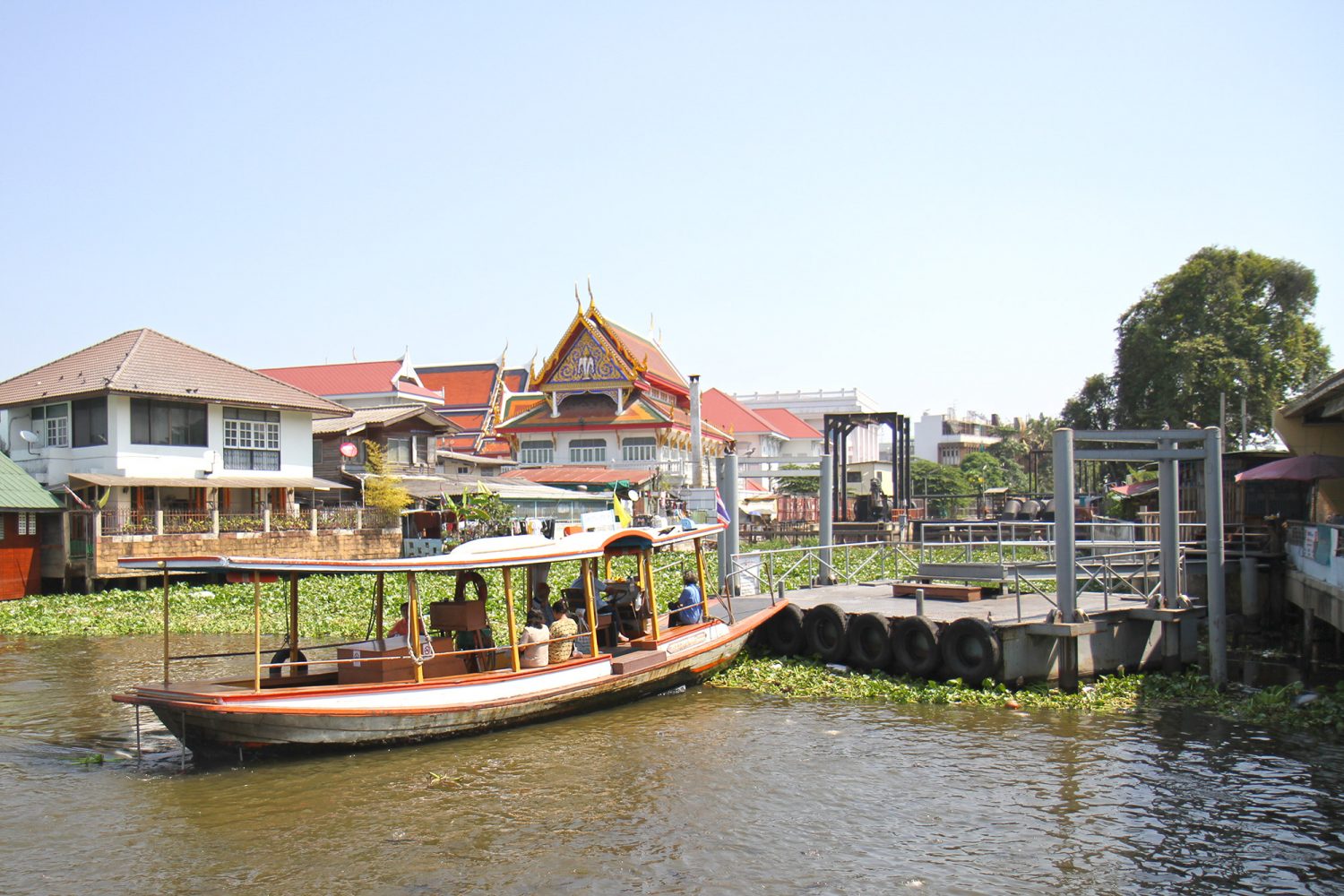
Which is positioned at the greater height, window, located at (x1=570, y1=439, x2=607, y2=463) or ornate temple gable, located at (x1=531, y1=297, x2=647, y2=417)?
ornate temple gable, located at (x1=531, y1=297, x2=647, y2=417)

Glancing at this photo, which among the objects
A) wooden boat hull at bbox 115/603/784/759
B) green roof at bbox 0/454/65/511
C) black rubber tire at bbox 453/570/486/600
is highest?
green roof at bbox 0/454/65/511

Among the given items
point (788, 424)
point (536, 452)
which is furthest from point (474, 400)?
point (788, 424)

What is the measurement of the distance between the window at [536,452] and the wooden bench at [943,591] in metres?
36.0

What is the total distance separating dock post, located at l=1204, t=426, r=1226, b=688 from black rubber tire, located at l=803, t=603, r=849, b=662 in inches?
200

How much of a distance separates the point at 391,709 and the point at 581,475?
123 ft

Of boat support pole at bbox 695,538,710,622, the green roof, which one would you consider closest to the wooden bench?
boat support pole at bbox 695,538,710,622

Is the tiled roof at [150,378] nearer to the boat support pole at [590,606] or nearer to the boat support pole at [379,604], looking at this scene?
the boat support pole at [379,604]

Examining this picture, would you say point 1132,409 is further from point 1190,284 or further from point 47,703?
point 47,703

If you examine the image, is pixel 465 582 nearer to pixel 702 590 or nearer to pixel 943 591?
pixel 702 590

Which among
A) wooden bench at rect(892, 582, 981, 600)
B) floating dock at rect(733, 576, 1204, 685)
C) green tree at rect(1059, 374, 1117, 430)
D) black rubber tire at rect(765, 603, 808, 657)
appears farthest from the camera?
green tree at rect(1059, 374, 1117, 430)

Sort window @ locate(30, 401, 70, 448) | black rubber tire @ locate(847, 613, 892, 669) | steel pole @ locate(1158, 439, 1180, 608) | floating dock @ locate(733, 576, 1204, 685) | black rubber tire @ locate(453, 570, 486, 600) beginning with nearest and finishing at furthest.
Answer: black rubber tire @ locate(453, 570, 486, 600)
floating dock @ locate(733, 576, 1204, 685)
black rubber tire @ locate(847, 613, 892, 669)
steel pole @ locate(1158, 439, 1180, 608)
window @ locate(30, 401, 70, 448)

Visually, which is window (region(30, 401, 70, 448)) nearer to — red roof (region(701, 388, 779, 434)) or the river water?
the river water

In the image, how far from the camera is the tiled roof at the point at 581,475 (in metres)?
48.2

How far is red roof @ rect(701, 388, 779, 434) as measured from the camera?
66812mm
